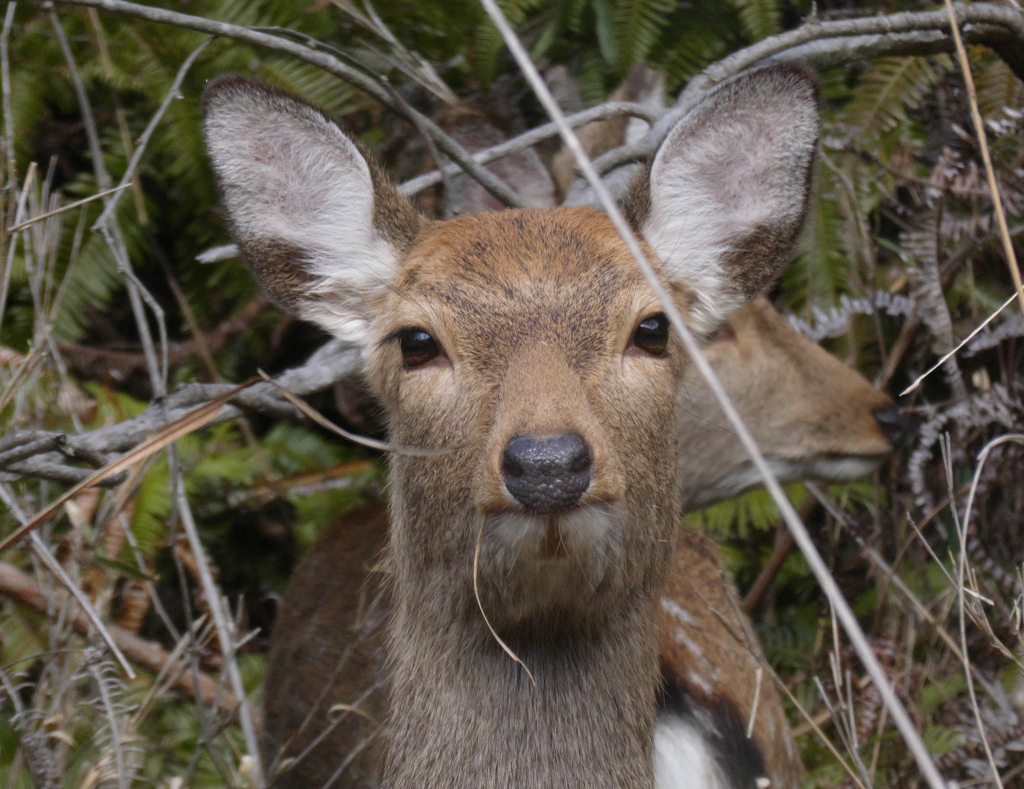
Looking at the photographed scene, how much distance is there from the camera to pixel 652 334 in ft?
9.02

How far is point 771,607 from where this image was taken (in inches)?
195

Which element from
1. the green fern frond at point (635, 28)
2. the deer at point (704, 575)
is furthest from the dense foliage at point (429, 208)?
the deer at point (704, 575)

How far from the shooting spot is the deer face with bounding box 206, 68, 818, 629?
7.93 ft

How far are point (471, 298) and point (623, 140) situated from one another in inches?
78.1

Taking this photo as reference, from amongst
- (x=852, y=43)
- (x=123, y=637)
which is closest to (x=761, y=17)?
(x=852, y=43)

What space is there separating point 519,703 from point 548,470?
747mm

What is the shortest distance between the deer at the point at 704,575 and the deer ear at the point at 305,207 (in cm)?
103

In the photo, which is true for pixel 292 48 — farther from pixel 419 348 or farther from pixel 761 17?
pixel 761 17

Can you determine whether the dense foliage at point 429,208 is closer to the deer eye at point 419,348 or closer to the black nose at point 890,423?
the black nose at point 890,423

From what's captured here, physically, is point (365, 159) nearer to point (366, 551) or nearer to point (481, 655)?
point (481, 655)

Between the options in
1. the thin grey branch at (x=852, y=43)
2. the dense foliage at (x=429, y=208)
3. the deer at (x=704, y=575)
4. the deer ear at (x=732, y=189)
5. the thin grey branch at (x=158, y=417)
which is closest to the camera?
the deer ear at (x=732, y=189)

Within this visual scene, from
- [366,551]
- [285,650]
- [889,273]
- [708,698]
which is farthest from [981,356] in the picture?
[285,650]

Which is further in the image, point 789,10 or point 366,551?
point 789,10

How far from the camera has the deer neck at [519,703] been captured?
2.67m
